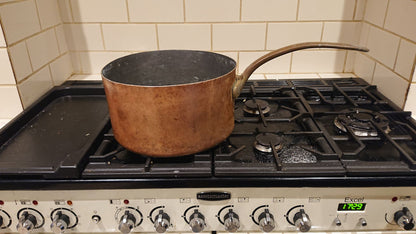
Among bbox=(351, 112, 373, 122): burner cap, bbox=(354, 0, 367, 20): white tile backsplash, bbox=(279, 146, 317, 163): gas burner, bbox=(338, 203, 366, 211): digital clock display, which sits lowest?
bbox=(338, 203, 366, 211): digital clock display

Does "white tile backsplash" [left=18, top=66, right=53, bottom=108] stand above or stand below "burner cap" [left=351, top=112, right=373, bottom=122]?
above

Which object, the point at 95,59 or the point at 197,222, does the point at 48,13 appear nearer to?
the point at 95,59

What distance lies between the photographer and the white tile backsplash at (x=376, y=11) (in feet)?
3.25

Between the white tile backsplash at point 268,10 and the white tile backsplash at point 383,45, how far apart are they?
0.27 meters

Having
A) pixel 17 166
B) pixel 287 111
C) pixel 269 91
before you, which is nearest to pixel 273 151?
pixel 287 111

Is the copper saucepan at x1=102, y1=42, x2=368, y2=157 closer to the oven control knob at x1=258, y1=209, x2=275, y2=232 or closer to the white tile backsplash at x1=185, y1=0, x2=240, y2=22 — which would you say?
the oven control knob at x1=258, y1=209, x2=275, y2=232

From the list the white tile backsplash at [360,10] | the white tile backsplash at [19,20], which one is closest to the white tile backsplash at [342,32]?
the white tile backsplash at [360,10]

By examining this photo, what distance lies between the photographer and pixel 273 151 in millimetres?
707

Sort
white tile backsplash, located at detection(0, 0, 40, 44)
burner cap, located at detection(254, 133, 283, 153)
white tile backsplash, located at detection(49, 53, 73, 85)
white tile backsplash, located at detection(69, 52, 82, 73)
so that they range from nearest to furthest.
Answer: burner cap, located at detection(254, 133, 283, 153) → white tile backsplash, located at detection(0, 0, 40, 44) → white tile backsplash, located at detection(49, 53, 73, 85) → white tile backsplash, located at detection(69, 52, 82, 73)

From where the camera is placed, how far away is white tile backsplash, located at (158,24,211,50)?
113 centimetres

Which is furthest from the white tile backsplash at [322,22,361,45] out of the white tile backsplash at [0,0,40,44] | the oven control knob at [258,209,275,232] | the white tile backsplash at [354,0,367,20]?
the white tile backsplash at [0,0,40,44]

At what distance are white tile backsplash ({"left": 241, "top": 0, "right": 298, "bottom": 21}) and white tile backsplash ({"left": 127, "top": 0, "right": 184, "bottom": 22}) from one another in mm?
228

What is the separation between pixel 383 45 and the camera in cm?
99

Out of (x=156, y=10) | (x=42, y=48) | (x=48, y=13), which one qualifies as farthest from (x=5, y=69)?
(x=156, y=10)
